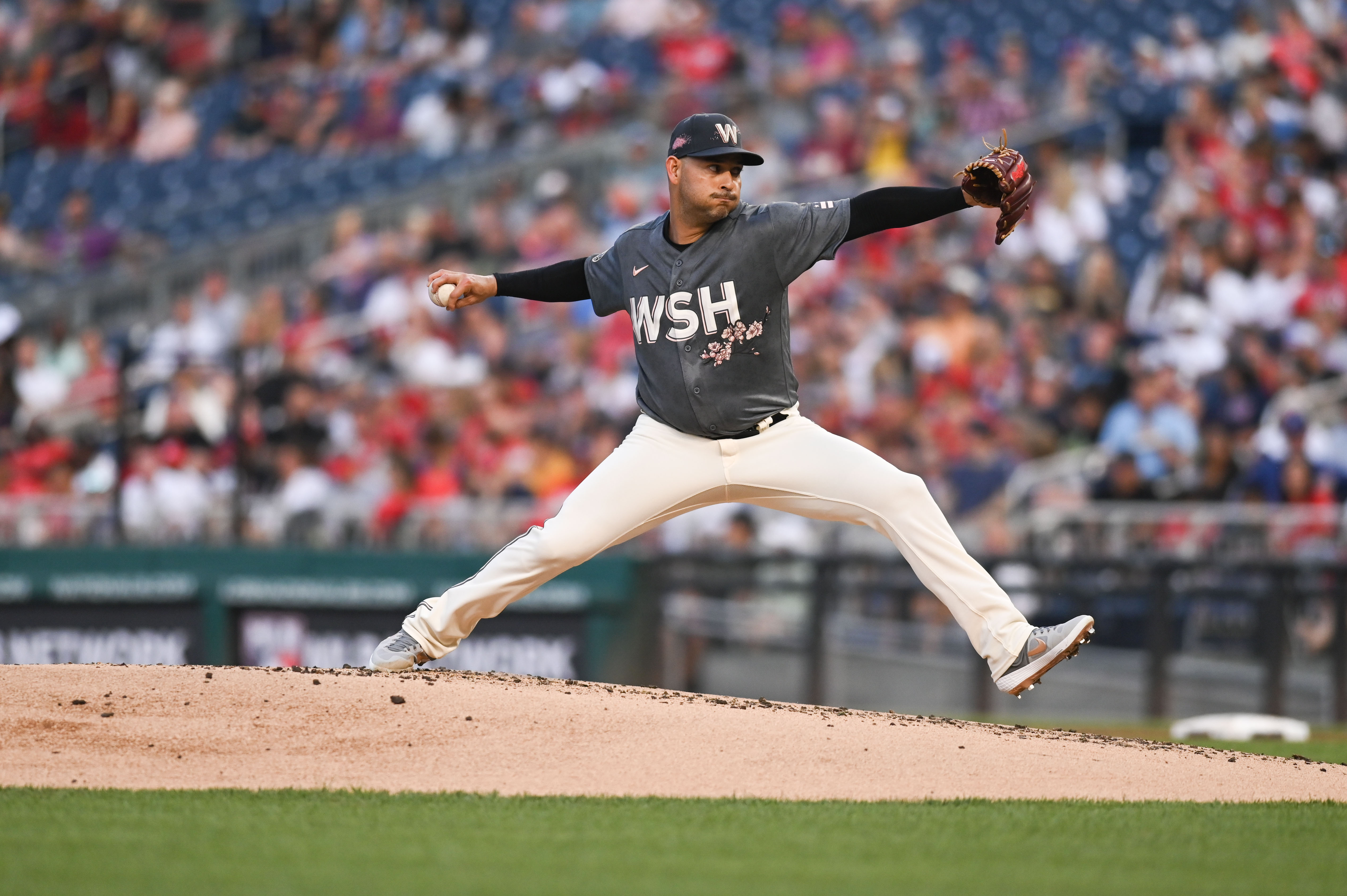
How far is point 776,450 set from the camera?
5520 millimetres

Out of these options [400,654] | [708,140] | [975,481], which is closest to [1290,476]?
[975,481]

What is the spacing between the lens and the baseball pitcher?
17.9 ft

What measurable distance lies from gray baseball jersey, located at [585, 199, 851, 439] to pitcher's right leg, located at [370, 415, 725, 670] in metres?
0.10

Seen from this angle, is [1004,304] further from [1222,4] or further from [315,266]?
[315,266]

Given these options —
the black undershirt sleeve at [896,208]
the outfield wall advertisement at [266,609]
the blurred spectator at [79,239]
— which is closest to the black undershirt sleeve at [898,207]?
the black undershirt sleeve at [896,208]

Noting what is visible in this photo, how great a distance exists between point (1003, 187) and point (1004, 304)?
26.2 ft

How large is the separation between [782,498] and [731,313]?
0.62 m

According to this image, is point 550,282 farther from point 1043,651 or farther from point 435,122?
point 435,122

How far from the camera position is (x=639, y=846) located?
4266 mm

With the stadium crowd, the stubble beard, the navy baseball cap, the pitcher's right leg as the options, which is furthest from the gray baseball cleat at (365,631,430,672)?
the stadium crowd

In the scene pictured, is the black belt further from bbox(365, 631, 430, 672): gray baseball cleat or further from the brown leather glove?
bbox(365, 631, 430, 672): gray baseball cleat

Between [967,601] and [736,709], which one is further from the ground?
[967,601]

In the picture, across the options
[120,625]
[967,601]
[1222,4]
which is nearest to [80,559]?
[120,625]

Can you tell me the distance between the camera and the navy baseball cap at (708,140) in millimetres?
5465
